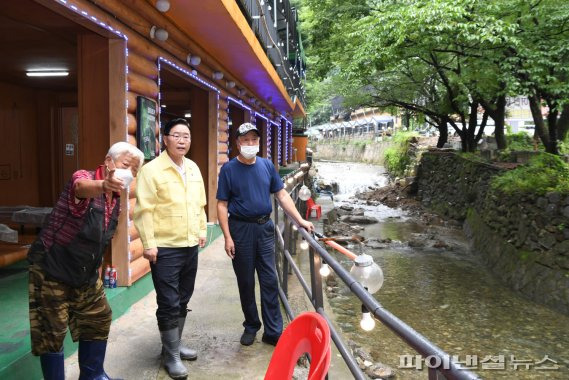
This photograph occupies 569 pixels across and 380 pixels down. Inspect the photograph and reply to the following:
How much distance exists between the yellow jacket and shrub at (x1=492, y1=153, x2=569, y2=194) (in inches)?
333

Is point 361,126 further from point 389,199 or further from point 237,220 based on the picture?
point 237,220

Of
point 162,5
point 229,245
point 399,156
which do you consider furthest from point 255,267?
point 399,156

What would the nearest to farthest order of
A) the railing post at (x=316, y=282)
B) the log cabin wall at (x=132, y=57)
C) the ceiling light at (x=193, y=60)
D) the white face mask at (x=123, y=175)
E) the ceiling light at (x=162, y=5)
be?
the white face mask at (x=123, y=175) < the railing post at (x=316, y=282) < the log cabin wall at (x=132, y=57) < the ceiling light at (x=162, y=5) < the ceiling light at (x=193, y=60)

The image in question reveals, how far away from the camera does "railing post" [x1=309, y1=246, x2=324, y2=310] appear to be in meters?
3.01

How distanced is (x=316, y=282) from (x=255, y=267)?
0.88 metres

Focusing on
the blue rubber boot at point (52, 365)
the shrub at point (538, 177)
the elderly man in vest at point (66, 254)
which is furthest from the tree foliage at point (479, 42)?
the blue rubber boot at point (52, 365)

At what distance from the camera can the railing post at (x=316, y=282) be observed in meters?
3.01

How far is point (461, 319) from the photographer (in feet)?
26.4

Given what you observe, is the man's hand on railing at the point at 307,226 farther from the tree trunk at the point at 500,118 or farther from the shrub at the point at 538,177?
the tree trunk at the point at 500,118

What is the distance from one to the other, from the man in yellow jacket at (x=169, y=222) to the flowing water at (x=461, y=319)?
3379 mm

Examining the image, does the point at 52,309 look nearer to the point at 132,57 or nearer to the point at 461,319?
the point at 132,57

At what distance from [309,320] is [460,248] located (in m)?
12.6

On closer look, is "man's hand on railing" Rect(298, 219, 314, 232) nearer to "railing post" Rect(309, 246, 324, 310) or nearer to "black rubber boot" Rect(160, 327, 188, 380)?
"railing post" Rect(309, 246, 324, 310)

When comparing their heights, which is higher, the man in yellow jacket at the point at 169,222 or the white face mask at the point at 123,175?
the white face mask at the point at 123,175
